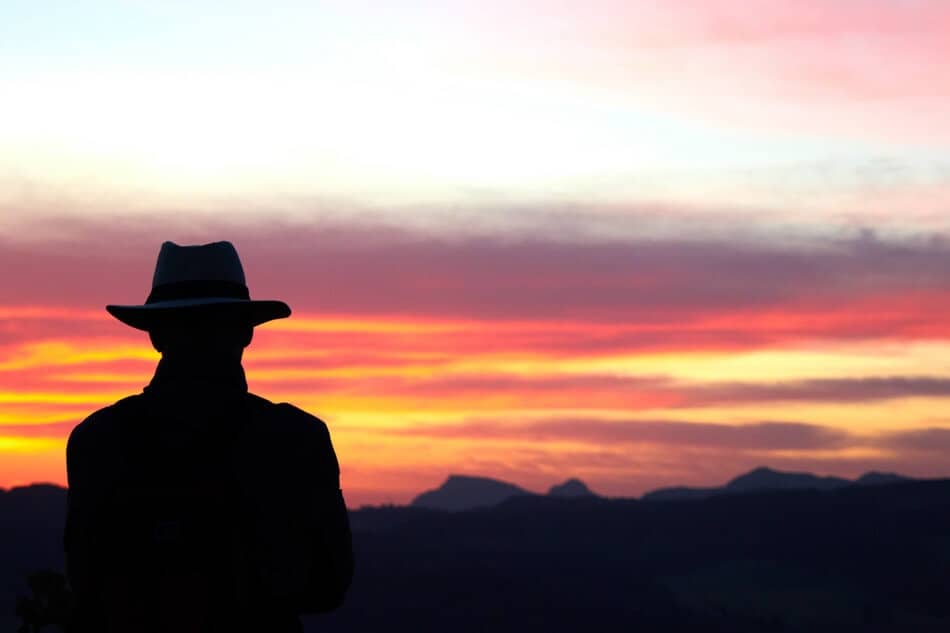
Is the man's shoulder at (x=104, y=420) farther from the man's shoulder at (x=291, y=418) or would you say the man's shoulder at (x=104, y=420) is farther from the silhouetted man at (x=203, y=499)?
the man's shoulder at (x=291, y=418)

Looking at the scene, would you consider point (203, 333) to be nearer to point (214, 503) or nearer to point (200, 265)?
point (200, 265)

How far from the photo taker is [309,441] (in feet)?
20.9

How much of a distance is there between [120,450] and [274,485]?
64cm

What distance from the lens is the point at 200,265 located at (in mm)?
6551

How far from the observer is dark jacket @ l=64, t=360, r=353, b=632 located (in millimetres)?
6238

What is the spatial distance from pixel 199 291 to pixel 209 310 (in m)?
0.12

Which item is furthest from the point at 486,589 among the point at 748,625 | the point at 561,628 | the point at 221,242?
the point at 221,242

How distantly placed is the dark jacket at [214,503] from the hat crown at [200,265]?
16.0 inches

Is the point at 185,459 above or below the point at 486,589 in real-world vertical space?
above

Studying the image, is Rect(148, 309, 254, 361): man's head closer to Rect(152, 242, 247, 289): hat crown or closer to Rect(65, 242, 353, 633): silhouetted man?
Rect(65, 242, 353, 633): silhouetted man

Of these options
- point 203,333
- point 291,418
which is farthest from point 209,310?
point 291,418

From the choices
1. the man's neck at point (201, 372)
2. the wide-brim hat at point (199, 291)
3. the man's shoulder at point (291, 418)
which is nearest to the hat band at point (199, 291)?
the wide-brim hat at point (199, 291)

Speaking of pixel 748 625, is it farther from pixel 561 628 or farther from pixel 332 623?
pixel 332 623

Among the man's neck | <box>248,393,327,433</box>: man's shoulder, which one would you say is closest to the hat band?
the man's neck
